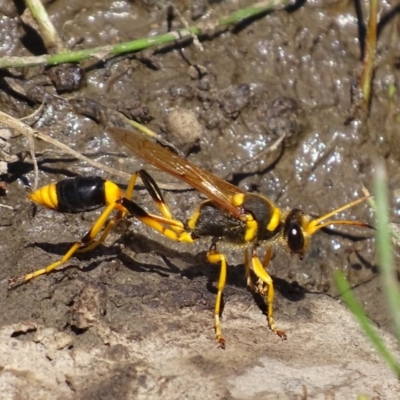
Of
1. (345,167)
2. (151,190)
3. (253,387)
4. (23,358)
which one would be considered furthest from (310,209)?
(23,358)

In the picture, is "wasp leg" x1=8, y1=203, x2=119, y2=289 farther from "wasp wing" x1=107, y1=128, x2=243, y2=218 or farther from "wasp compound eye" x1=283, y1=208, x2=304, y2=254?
"wasp compound eye" x1=283, y1=208, x2=304, y2=254

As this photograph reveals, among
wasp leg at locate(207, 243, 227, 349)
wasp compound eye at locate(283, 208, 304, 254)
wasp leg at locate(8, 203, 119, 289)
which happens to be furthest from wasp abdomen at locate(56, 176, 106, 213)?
wasp compound eye at locate(283, 208, 304, 254)

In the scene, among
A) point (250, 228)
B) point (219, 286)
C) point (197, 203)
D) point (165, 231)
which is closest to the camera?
point (219, 286)

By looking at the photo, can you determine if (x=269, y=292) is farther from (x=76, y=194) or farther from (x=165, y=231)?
(x=76, y=194)

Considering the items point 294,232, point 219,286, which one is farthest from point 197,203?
point 219,286

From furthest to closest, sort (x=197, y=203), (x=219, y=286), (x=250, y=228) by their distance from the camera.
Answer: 1. (x=197, y=203)
2. (x=250, y=228)
3. (x=219, y=286)

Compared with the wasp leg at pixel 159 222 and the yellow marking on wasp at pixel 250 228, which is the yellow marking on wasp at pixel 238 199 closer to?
the yellow marking on wasp at pixel 250 228
